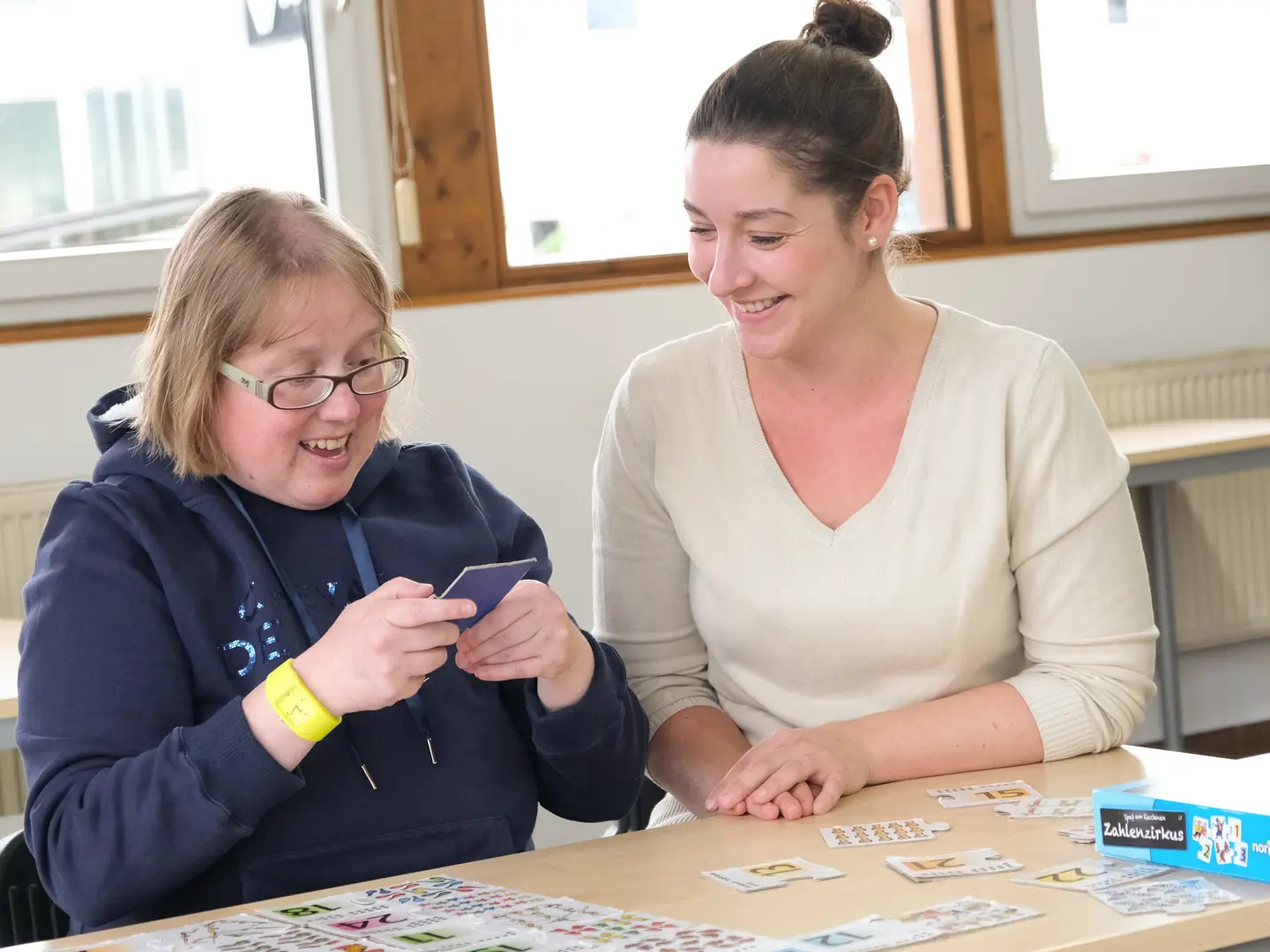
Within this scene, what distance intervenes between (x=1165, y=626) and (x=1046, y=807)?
2.74m

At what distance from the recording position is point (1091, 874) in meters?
1.21

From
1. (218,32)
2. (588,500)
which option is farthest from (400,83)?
(588,500)

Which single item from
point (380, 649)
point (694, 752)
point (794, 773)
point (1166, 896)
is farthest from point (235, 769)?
point (1166, 896)

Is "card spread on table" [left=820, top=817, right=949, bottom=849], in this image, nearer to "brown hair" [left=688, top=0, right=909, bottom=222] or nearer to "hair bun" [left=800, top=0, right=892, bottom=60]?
"brown hair" [left=688, top=0, right=909, bottom=222]

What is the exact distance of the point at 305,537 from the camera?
5.28ft

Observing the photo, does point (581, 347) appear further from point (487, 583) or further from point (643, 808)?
point (487, 583)

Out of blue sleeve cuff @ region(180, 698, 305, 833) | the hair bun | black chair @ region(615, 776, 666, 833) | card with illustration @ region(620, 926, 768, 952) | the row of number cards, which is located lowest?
black chair @ region(615, 776, 666, 833)

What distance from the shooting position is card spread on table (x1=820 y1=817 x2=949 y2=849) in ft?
4.49

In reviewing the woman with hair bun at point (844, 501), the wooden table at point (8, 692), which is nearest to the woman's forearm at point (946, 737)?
the woman with hair bun at point (844, 501)

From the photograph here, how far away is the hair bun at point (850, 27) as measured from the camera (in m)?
2.01

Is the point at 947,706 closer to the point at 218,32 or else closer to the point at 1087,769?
the point at 1087,769

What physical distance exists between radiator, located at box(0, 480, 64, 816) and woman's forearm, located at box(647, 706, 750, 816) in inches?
78.1

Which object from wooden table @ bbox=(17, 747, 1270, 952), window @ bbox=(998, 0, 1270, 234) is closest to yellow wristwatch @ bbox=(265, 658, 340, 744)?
wooden table @ bbox=(17, 747, 1270, 952)

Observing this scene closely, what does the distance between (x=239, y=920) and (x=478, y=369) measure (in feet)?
8.87
